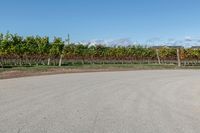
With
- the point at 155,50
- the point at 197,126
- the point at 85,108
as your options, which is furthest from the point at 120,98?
the point at 155,50

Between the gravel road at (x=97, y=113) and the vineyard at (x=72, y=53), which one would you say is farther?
the vineyard at (x=72, y=53)

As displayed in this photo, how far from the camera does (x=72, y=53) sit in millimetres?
65938

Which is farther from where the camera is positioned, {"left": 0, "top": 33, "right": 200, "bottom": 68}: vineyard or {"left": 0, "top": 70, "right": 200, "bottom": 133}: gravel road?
{"left": 0, "top": 33, "right": 200, "bottom": 68}: vineyard

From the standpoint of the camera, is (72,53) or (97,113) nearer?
(97,113)

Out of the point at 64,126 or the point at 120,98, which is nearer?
the point at 64,126

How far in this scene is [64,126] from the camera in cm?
934

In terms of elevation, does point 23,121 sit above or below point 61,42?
below

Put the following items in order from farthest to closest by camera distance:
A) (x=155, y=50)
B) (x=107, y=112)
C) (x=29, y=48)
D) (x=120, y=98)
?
(x=155, y=50)
(x=29, y=48)
(x=120, y=98)
(x=107, y=112)

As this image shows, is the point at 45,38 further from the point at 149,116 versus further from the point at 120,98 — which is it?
the point at 149,116

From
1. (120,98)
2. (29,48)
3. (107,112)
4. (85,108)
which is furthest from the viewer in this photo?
(29,48)

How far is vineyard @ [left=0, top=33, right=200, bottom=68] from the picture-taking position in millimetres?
52344

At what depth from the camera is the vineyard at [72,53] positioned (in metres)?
52.3

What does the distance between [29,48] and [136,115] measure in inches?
1753

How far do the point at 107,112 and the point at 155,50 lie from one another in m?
72.1
